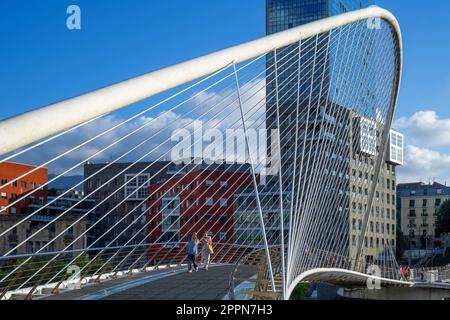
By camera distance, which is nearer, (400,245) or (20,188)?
(20,188)

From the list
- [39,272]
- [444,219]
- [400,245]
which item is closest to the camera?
[39,272]

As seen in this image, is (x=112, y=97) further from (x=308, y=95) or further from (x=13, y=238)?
(x=13, y=238)

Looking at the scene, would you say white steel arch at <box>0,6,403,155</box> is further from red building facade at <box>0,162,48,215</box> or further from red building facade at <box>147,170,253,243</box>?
red building facade at <box>0,162,48,215</box>

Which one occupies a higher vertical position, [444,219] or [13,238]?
[13,238]

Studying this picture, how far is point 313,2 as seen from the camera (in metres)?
87.2

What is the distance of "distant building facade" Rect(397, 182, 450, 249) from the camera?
313ft

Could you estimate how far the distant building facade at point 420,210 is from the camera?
313ft

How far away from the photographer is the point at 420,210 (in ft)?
321

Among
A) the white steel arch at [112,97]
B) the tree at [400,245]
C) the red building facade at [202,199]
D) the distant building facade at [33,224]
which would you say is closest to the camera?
the white steel arch at [112,97]

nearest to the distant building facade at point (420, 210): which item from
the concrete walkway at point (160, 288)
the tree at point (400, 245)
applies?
the tree at point (400, 245)

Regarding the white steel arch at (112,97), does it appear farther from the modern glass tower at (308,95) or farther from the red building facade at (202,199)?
the red building facade at (202,199)

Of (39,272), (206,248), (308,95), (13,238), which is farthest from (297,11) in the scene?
(39,272)

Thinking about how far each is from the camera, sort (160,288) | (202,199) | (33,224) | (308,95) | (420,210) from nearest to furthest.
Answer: (160,288) → (308,95) → (202,199) → (33,224) → (420,210)

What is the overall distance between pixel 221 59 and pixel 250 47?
132 centimetres
